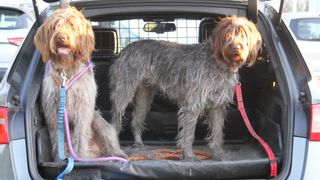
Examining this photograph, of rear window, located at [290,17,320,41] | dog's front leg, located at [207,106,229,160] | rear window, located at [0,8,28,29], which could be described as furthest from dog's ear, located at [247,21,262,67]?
rear window, located at [290,17,320,41]

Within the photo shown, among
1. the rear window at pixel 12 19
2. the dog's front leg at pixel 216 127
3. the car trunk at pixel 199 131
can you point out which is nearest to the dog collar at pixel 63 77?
the car trunk at pixel 199 131

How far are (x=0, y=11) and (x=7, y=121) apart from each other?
859 centimetres

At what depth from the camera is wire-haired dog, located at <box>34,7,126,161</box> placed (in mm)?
3914

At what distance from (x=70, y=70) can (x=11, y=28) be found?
23.8 feet

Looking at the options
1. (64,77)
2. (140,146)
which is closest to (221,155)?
(140,146)

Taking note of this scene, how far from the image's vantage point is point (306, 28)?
13.2 m

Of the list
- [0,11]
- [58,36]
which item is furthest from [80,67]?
[0,11]

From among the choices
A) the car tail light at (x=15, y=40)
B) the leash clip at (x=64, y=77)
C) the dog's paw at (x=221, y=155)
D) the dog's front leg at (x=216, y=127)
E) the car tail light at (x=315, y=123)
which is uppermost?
the car tail light at (x=15, y=40)

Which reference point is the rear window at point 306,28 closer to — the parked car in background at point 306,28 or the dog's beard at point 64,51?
the parked car in background at point 306,28

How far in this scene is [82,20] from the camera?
13.3 feet

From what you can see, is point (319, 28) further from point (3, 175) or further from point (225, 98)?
point (3, 175)

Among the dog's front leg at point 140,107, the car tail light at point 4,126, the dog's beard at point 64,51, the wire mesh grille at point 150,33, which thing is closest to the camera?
the car tail light at point 4,126

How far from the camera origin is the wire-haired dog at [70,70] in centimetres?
391

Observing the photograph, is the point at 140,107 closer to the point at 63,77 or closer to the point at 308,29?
the point at 63,77
